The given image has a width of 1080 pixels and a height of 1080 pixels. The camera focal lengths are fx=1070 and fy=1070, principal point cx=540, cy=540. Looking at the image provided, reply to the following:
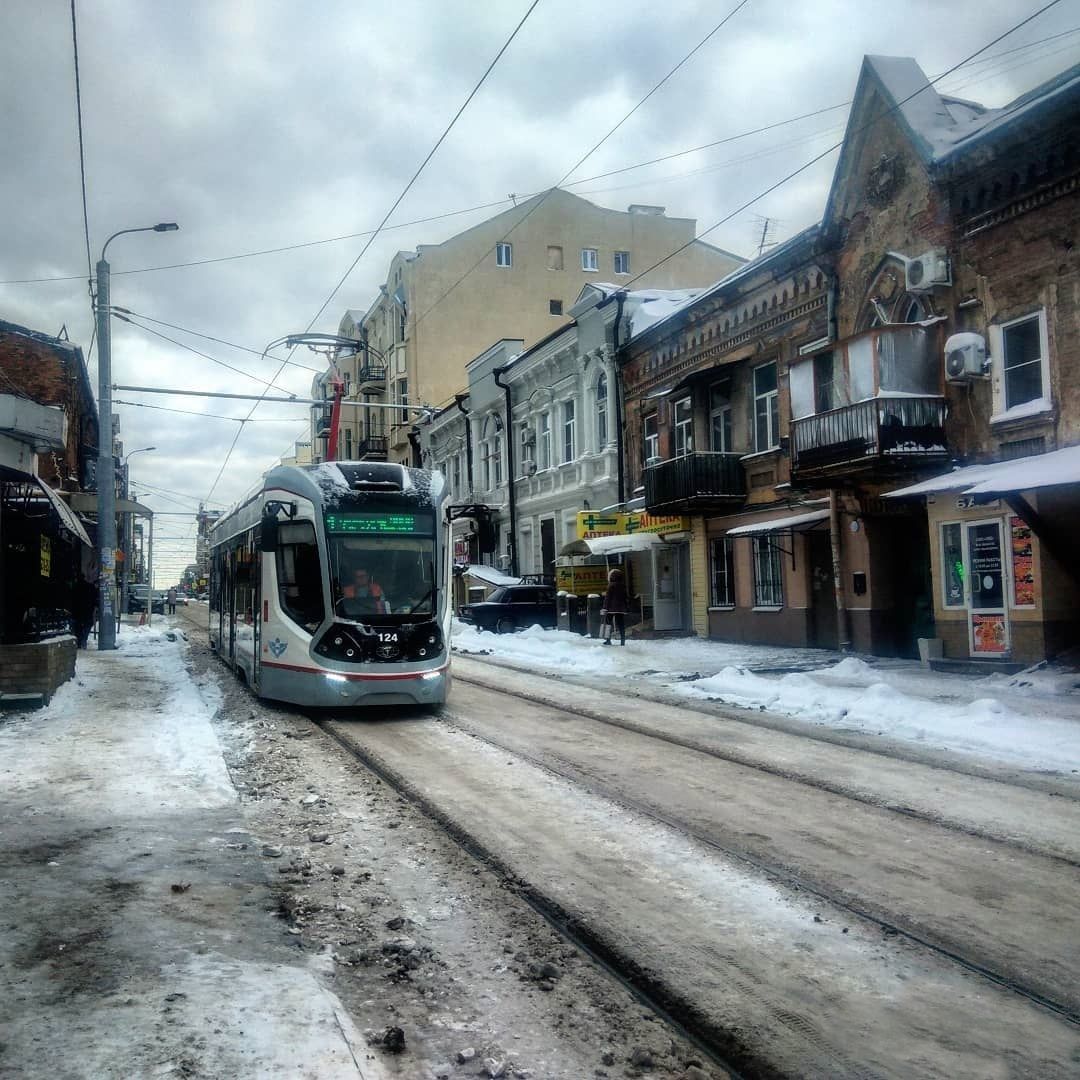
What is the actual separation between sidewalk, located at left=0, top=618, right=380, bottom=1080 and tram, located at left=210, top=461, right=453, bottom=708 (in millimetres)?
2986

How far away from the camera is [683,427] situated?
92.4 ft

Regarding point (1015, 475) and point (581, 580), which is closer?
point (1015, 475)

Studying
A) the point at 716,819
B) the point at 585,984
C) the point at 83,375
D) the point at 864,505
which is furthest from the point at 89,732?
the point at 83,375

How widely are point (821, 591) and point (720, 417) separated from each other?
5.81 meters

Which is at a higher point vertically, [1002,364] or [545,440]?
[545,440]

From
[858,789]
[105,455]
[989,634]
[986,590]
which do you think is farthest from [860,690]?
[105,455]

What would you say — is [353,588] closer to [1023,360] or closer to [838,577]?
[1023,360]

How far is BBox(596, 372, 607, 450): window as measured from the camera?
32.8 m

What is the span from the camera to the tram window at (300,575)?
12.3 metres

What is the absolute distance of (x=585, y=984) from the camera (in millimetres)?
4305

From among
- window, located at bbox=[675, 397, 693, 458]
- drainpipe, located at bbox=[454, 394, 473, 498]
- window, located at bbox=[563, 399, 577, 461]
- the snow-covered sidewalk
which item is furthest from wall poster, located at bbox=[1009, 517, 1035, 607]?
drainpipe, located at bbox=[454, 394, 473, 498]

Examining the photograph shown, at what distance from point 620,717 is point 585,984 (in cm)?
841

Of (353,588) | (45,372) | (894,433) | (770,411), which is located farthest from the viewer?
(45,372)

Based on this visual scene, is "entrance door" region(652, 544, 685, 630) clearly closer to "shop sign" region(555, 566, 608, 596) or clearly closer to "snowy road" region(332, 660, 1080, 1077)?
"shop sign" region(555, 566, 608, 596)
